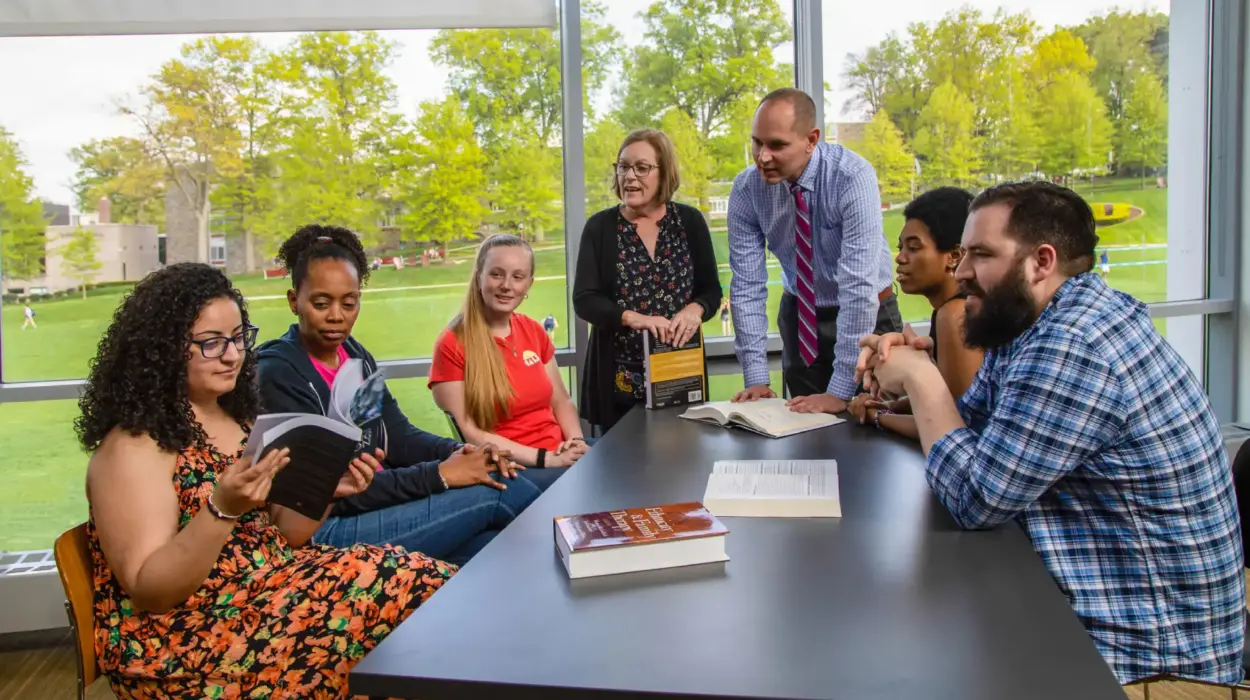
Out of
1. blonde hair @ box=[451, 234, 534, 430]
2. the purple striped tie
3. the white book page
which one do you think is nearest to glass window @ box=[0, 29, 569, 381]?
blonde hair @ box=[451, 234, 534, 430]

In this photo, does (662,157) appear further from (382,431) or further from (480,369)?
(382,431)

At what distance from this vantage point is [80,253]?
3697mm

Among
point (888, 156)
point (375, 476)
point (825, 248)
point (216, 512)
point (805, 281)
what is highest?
point (888, 156)

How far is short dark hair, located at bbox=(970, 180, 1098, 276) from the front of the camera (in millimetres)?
1768

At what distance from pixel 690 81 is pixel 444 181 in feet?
3.51

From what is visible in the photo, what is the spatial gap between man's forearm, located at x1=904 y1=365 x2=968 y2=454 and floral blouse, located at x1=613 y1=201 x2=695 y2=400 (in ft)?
4.60

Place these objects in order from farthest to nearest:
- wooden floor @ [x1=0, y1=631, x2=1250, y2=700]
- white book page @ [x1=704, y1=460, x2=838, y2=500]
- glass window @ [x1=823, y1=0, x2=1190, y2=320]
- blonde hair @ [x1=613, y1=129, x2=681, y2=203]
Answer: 1. glass window @ [x1=823, y1=0, x2=1190, y2=320]
2. blonde hair @ [x1=613, y1=129, x2=681, y2=203]
3. wooden floor @ [x1=0, y1=631, x2=1250, y2=700]
4. white book page @ [x1=704, y1=460, x2=838, y2=500]

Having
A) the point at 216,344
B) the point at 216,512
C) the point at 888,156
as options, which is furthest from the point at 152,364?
the point at 888,156

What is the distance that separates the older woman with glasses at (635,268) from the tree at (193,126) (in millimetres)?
1525

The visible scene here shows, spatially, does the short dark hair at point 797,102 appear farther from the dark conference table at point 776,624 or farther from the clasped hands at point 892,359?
the dark conference table at point 776,624

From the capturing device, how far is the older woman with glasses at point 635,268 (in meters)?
3.21

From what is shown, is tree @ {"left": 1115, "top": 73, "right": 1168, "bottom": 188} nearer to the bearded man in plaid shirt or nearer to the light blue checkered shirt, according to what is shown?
the light blue checkered shirt

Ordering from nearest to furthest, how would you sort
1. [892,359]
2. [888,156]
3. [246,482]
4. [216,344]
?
[246,482] → [216,344] → [892,359] → [888,156]

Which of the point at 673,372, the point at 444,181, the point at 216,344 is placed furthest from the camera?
the point at 444,181
